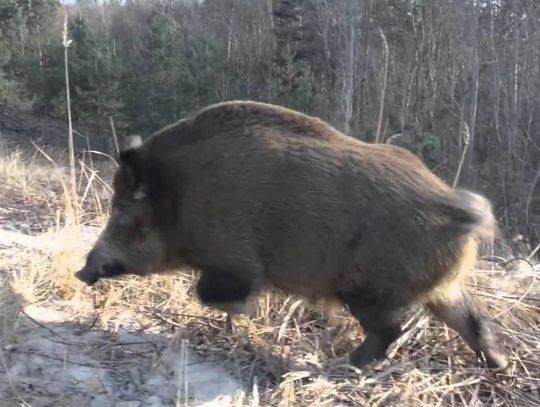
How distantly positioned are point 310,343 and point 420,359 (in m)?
0.52

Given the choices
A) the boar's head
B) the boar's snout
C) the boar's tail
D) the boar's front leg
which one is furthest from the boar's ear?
the boar's tail

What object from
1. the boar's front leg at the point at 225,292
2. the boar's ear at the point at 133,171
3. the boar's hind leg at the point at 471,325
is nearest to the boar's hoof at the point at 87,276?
the boar's ear at the point at 133,171

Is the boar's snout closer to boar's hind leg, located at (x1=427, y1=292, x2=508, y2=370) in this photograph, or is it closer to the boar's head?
the boar's head

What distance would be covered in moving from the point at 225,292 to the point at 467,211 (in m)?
1.09

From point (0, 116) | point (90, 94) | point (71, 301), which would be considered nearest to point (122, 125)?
point (90, 94)

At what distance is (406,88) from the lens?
1584cm

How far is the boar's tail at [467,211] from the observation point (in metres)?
3.41

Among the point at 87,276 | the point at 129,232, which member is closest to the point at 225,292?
the point at 129,232

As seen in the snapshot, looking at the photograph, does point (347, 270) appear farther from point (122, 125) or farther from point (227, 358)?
point (122, 125)

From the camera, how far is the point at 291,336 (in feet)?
12.8

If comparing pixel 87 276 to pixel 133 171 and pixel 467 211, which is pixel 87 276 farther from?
pixel 467 211

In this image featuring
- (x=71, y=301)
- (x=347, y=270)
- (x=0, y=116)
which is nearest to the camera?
(x=347, y=270)

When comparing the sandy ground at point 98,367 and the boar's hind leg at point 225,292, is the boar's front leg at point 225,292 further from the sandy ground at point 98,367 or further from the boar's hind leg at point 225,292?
the sandy ground at point 98,367

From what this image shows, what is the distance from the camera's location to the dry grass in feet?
11.3
